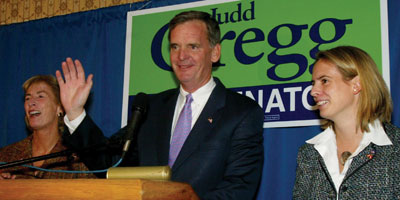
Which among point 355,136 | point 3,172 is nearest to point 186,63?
point 355,136

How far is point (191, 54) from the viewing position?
3.02m

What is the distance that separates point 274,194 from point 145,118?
1113mm

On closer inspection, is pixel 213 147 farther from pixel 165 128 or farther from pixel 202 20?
pixel 202 20

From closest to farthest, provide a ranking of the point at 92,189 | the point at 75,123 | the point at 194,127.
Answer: the point at 92,189
the point at 75,123
the point at 194,127

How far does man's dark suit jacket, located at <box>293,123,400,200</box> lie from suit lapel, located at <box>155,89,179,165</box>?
0.83 m

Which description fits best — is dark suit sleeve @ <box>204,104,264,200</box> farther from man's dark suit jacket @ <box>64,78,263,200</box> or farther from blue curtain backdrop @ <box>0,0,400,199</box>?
blue curtain backdrop @ <box>0,0,400,199</box>

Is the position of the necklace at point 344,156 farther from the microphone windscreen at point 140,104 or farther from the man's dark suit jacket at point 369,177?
the microphone windscreen at point 140,104

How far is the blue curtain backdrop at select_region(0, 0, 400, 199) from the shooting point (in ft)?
11.4

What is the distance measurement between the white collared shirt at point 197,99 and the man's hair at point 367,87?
775mm

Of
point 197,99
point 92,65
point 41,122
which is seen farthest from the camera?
point 92,65

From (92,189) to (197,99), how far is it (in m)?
1.56

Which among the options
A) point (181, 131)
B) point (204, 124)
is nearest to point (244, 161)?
point (204, 124)

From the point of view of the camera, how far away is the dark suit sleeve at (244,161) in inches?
98.1

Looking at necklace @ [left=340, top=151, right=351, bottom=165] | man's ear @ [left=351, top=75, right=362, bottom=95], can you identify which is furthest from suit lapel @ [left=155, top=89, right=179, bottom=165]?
man's ear @ [left=351, top=75, right=362, bottom=95]
